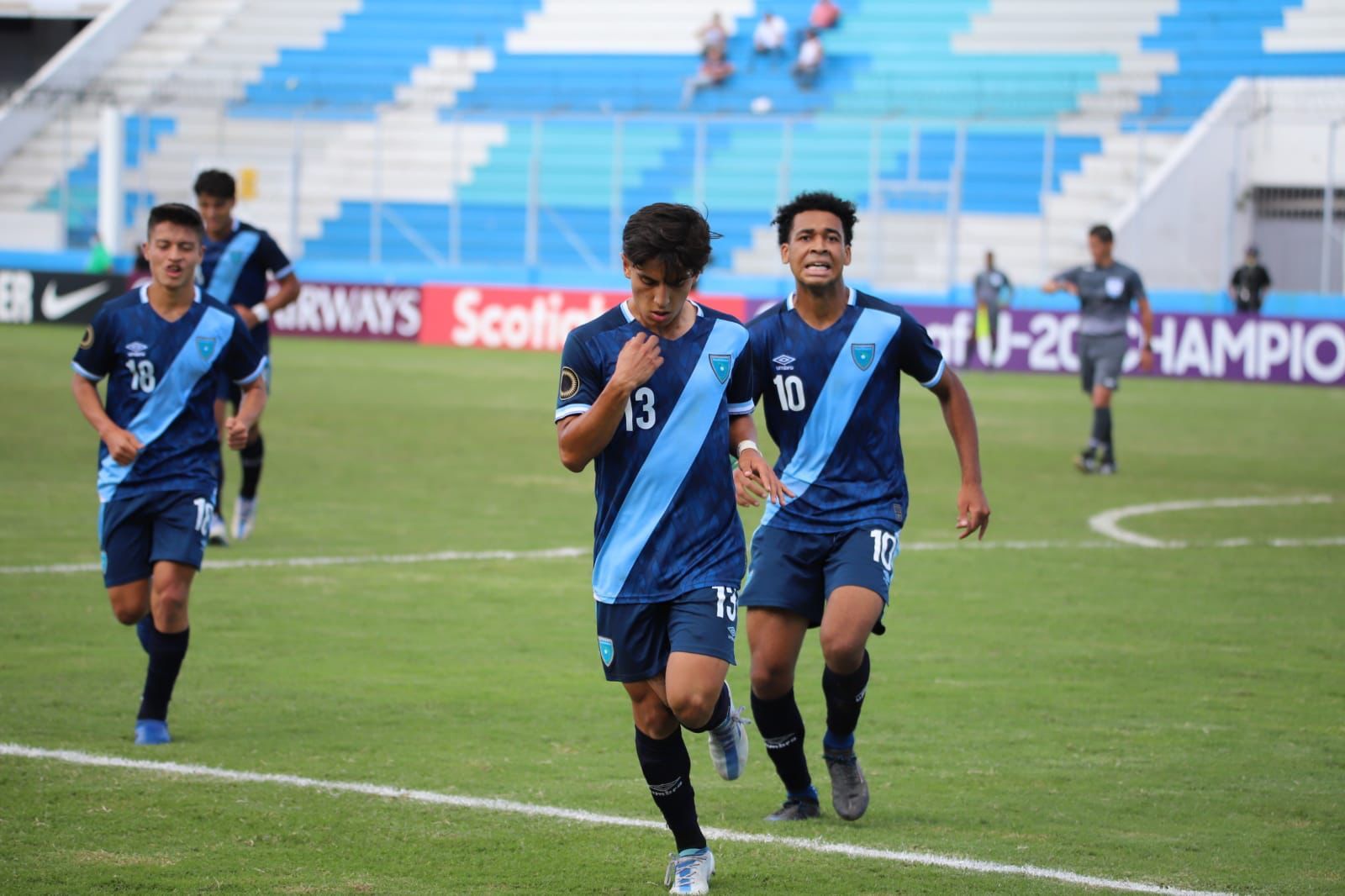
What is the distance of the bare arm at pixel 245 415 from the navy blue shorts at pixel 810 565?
7.78ft

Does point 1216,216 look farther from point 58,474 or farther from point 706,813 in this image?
point 706,813

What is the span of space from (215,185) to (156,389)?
424 cm

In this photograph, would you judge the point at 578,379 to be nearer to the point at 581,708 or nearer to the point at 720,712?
the point at 720,712

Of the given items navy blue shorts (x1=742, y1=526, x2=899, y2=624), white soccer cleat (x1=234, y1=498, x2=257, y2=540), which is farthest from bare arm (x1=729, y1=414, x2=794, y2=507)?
white soccer cleat (x1=234, y1=498, x2=257, y2=540)

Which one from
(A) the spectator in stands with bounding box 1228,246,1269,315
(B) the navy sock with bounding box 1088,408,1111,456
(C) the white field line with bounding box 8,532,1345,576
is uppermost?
(A) the spectator in stands with bounding box 1228,246,1269,315

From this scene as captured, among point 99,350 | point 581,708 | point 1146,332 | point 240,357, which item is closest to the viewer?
point 99,350

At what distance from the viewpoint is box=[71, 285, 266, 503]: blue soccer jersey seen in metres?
7.54

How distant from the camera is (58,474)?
15.8 meters

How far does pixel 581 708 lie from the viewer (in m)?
8.15

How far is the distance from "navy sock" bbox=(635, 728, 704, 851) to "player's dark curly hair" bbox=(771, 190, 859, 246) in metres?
1.97

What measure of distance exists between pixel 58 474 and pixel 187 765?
31.6 ft

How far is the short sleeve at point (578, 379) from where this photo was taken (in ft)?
17.8

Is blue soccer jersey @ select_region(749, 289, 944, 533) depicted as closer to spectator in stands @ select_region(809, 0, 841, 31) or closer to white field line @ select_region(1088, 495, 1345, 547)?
white field line @ select_region(1088, 495, 1345, 547)

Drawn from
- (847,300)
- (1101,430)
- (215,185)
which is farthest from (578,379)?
(1101,430)
